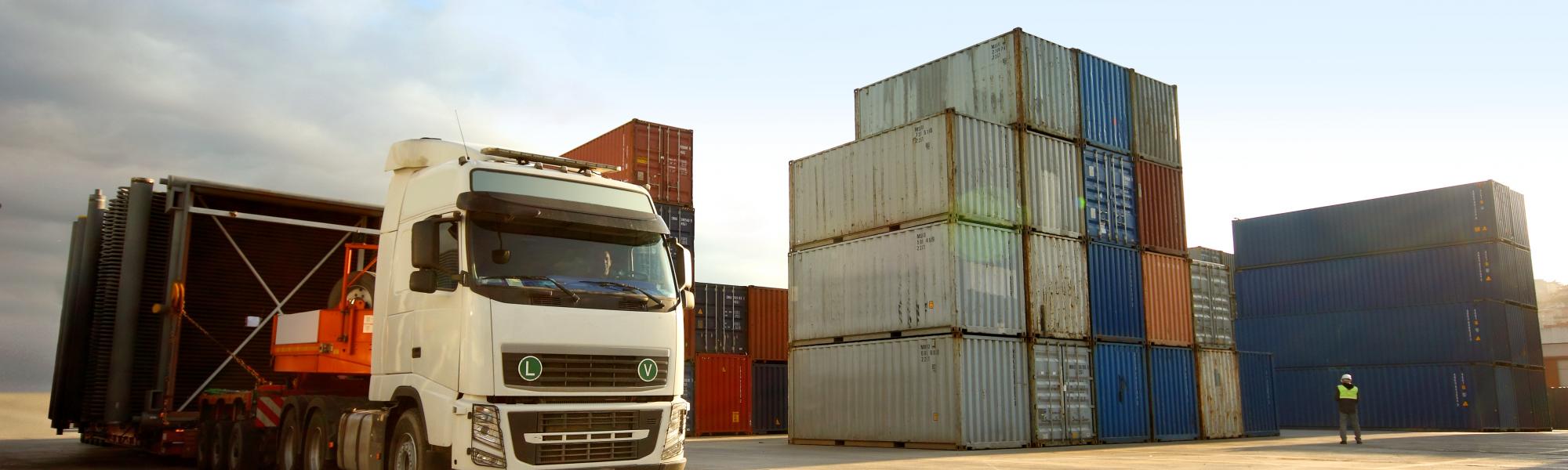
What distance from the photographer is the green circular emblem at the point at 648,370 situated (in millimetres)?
9047

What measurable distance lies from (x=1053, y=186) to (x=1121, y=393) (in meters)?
4.59

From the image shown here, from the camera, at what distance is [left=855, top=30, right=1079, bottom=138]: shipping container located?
68.6ft

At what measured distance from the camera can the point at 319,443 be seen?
1055 centimetres

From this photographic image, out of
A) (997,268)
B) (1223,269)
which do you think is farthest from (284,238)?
(1223,269)

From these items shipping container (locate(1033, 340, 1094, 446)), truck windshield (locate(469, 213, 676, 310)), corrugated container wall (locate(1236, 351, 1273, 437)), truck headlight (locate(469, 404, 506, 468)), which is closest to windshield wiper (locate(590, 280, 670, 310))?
truck windshield (locate(469, 213, 676, 310))

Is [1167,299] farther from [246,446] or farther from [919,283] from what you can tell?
[246,446]

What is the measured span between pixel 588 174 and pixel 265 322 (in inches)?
249

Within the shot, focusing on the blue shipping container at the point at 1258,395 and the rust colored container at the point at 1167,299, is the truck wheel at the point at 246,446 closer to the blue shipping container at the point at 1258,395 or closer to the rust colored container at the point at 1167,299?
the rust colored container at the point at 1167,299

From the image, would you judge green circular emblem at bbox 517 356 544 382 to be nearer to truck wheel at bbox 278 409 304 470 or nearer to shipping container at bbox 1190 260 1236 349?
truck wheel at bbox 278 409 304 470

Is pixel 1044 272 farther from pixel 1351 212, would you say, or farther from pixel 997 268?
pixel 1351 212

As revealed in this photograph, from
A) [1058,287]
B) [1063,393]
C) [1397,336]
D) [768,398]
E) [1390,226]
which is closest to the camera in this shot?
[1063,393]

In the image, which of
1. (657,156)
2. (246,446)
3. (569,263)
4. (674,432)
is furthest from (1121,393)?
(246,446)

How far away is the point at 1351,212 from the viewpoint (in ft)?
111

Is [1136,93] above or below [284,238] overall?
above
